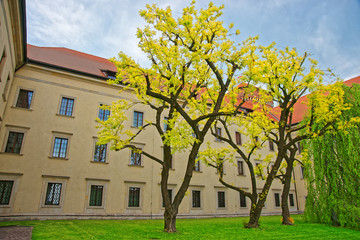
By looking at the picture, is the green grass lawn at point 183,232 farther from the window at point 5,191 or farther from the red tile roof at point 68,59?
the red tile roof at point 68,59

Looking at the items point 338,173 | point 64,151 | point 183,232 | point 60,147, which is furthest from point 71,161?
point 338,173

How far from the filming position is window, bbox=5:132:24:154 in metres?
15.9

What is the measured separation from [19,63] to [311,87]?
61.8ft

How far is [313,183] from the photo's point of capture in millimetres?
15305

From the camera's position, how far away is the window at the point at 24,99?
1706cm

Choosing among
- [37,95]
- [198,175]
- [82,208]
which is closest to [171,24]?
[37,95]

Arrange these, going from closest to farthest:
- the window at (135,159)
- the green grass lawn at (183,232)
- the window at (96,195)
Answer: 1. the green grass lawn at (183,232)
2. the window at (96,195)
3. the window at (135,159)

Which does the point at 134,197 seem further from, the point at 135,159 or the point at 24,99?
the point at 24,99

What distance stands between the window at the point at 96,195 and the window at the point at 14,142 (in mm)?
5538

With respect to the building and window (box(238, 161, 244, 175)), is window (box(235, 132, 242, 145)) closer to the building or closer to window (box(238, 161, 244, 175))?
window (box(238, 161, 244, 175))

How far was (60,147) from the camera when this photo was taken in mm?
17594

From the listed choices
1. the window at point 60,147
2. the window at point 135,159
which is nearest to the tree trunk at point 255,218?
the window at point 135,159

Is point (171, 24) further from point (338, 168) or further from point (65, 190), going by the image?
point (65, 190)

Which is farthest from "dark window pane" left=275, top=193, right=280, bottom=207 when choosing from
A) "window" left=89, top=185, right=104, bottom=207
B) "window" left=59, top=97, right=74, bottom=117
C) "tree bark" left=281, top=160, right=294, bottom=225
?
"window" left=59, top=97, right=74, bottom=117
